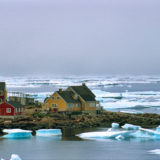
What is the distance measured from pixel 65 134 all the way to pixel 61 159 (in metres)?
7.67

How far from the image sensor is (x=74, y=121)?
39.3 metres

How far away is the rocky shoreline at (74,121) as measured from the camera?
37.0 metres

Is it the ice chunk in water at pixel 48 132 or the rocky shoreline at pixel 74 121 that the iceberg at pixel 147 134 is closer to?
the rocky shoreline at pixel 74 121

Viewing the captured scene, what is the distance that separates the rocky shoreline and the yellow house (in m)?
1.09

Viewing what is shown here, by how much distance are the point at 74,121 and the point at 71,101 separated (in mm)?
3183

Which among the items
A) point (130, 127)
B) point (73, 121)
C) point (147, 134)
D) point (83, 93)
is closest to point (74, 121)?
point (73, 121)

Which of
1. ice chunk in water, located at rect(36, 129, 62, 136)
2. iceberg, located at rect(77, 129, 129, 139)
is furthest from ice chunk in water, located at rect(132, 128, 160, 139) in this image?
ice chunk in water, located at rect(36, 129, 62, 136)

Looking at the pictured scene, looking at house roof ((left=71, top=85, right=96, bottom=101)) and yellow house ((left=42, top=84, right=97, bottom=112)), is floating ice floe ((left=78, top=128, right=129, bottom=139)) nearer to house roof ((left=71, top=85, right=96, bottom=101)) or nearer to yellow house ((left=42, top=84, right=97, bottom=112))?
yellow house ((left=42, top=84, right=97, bottom=112))

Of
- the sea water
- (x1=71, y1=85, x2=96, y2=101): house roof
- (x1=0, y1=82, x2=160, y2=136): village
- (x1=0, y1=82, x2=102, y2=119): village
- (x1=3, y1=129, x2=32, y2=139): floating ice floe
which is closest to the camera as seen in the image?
the sea water

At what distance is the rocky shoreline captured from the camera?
37.0 m

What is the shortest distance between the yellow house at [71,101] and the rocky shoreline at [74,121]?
1090 mm

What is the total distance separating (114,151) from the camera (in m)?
29.0

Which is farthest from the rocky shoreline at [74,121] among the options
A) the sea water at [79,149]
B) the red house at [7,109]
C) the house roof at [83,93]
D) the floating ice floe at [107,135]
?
the sea water at [79,149]

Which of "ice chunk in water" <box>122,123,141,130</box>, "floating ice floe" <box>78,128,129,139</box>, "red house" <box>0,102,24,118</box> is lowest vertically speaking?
"floating ice floe" <box>78,128,129,139</box>
